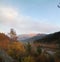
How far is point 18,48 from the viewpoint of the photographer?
5231cm

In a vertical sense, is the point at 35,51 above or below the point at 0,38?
below

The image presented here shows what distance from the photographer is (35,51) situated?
51.2 m

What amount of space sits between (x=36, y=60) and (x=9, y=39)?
18.0m

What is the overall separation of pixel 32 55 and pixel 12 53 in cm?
459

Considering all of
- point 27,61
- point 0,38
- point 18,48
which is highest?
point 0,38

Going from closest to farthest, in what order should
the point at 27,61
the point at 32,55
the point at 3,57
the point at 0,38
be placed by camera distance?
1. the point at 3,57
2. the point at 27,61
3. the point at 32,55
4. the point at 0,38

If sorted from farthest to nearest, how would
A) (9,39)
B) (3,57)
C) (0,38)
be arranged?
1. (0,38)
2. (9,39)
3. (3,57)

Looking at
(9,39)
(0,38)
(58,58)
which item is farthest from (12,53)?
(0,38)

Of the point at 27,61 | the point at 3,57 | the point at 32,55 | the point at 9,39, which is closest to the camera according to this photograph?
the point at 3,57

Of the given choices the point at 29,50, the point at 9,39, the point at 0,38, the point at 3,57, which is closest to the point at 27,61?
the point at 29,50

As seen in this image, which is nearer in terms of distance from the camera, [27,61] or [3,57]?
[3,57]

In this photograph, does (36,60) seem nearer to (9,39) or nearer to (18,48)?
(18,48)

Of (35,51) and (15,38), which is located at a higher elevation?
(15,38)

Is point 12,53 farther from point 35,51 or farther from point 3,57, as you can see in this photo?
point 3,57
